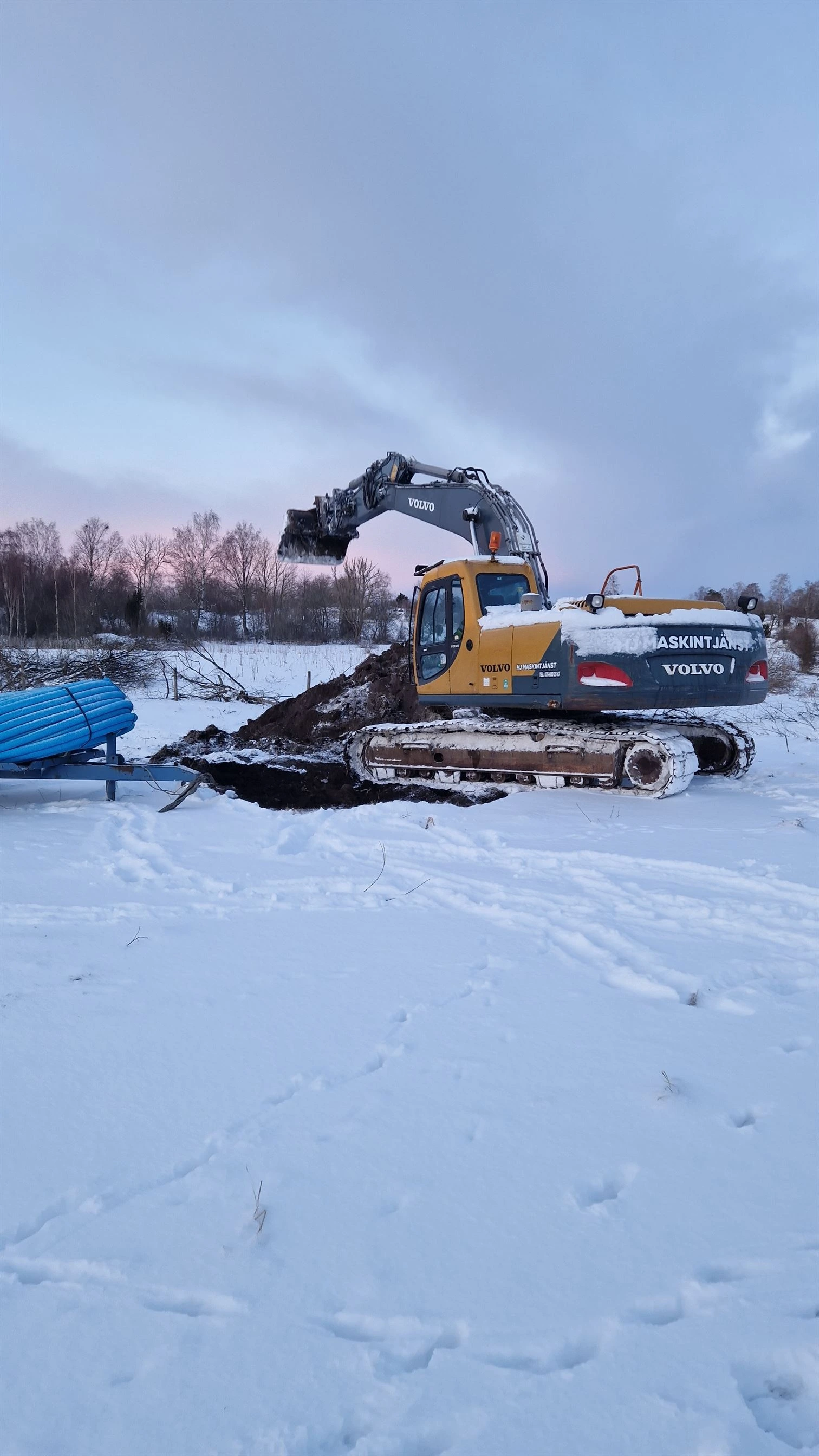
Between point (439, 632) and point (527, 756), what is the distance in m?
1.82

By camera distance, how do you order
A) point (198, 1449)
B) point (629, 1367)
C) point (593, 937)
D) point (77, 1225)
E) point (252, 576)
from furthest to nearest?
1. point (252, 576)
2. point (593, 937)
3. point (77, 1225)
4. point (629, 1367)
5. point (198, 1449)

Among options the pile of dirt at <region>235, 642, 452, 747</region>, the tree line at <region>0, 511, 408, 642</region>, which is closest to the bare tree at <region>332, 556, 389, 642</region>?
the tree line at <region>0, 511, 408, 642</region>

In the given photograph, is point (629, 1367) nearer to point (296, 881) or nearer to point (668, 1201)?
point (668, 1201)

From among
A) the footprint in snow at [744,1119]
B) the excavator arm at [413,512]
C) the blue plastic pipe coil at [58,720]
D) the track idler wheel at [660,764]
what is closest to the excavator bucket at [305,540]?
the excavator arm at [413,512]

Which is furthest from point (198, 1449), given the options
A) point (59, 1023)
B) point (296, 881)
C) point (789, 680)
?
point (789, 680)

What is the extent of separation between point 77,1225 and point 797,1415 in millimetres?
1538

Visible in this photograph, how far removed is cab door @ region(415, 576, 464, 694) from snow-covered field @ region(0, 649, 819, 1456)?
481 centimetres

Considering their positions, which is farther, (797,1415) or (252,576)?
(252,576)

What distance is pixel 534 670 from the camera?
769 cm

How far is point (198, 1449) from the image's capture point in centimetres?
136

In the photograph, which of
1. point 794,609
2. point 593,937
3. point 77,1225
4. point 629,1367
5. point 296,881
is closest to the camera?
point 629,1367

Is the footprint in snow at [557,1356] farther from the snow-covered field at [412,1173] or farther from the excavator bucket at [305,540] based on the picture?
the excavator bucket at [305,540]

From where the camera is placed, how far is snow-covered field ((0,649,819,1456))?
1450mm

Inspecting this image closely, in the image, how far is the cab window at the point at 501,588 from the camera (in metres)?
8.54
